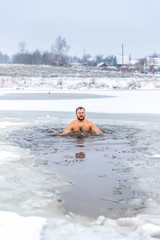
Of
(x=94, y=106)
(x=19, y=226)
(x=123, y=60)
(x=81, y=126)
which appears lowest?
(x=19, y=226)

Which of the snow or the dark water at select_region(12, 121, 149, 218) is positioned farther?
the snow

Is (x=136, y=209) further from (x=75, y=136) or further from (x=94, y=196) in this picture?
(x=75, y=136)

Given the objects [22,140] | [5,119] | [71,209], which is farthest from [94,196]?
[5,119]

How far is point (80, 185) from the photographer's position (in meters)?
4.11

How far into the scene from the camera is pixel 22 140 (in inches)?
283

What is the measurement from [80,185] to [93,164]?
3.62 feet

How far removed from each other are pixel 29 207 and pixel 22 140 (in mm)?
3907

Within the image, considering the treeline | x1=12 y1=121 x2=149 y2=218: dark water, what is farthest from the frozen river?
the treeline

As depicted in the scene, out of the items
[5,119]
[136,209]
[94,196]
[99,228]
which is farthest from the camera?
[5,119]

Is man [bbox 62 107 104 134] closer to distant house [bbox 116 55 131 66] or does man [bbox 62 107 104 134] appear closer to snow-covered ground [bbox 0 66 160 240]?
snow-covered ground [bbox 0 66 160 240]

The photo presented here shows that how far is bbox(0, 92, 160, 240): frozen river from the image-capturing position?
9.72 feet

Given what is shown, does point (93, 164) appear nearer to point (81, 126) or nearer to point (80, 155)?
point (80, 155)

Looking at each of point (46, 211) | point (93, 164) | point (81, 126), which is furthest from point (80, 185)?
point (81, 126)

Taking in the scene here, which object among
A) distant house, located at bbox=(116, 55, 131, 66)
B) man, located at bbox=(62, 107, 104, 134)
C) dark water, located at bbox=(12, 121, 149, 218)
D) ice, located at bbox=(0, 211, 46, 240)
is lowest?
ice, located at bbox=(0, 211, 46, 240)
